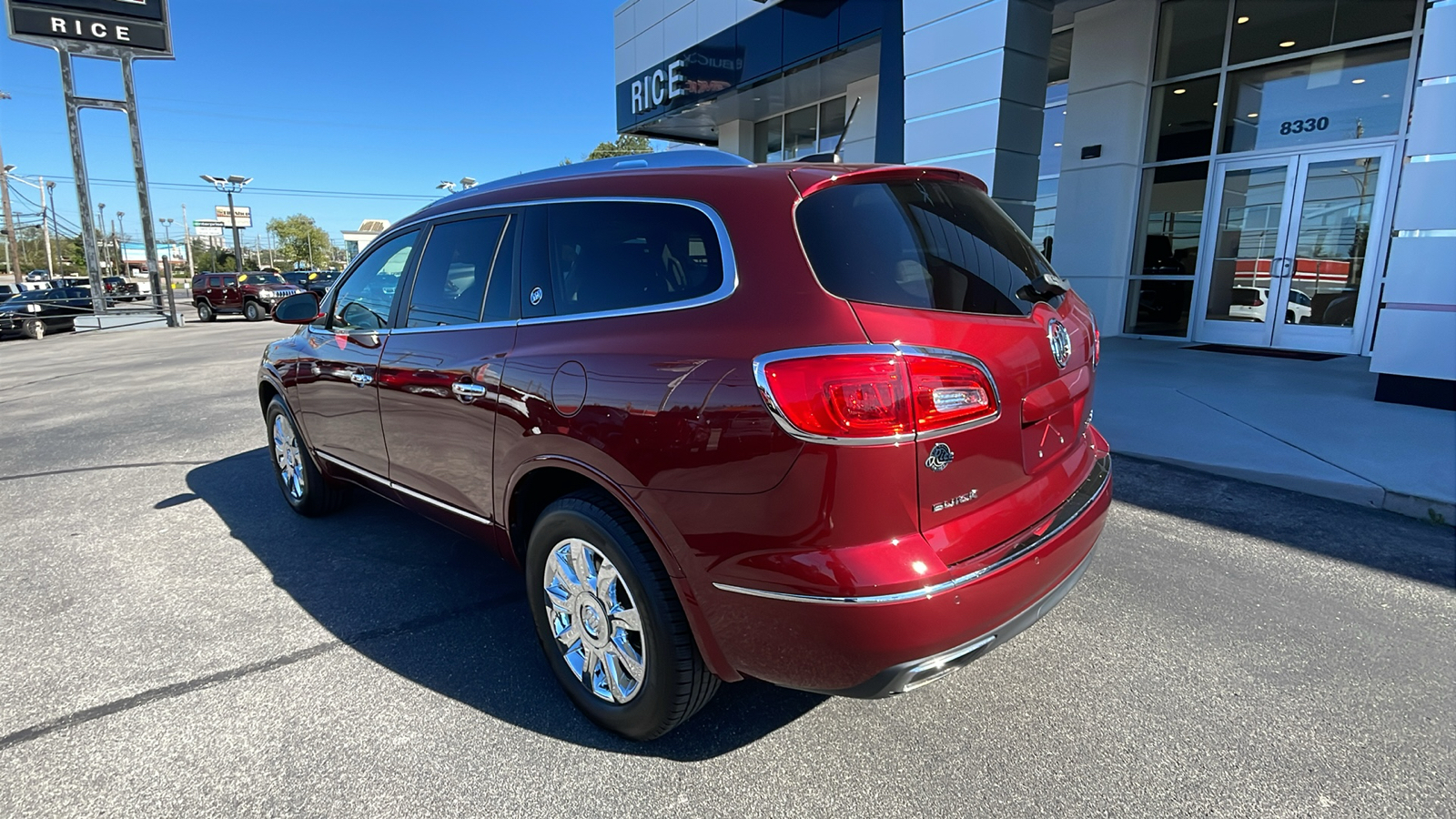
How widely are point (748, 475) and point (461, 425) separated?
1432mm

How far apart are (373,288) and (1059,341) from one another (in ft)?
10.3

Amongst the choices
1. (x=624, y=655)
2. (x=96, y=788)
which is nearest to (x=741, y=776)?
(x=624, y=655)

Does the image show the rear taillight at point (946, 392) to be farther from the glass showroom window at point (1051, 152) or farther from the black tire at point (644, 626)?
the glass showroom window at point (1051, 152)

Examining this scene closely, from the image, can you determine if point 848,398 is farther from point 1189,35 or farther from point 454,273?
point 1189,35

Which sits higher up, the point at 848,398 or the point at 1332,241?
the point at 1332,241

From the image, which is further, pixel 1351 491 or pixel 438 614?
pixel 1351 491

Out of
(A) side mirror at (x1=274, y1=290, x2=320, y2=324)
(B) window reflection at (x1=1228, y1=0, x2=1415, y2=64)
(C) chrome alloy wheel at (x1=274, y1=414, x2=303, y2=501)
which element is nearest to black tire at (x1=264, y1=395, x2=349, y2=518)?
(C) chrome alloy wheel at (x1=274, y1=414, x2=303, y2=501)

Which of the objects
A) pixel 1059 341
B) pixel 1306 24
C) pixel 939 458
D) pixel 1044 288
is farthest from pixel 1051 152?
pixel 939 458

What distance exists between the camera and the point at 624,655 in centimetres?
230

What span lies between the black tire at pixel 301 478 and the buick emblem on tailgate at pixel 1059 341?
12.3 ft

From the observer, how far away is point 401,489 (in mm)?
3369

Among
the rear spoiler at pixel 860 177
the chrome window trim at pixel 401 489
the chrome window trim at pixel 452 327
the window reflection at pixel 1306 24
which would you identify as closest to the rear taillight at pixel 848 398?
the rear spoiler at pixel 860 177

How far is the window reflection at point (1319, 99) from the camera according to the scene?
905 centimetres

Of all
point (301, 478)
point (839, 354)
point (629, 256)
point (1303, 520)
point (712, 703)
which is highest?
point (629, 256)
